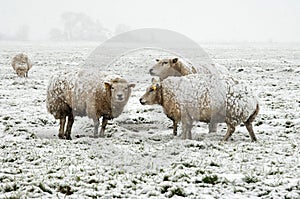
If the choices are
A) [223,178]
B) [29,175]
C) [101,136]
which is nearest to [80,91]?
[101,136]

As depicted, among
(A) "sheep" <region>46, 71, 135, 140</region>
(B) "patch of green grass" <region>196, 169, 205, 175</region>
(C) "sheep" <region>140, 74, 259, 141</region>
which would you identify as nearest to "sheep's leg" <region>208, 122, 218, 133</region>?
(C) "sheep" <region>140, 74, 259, 141</region>

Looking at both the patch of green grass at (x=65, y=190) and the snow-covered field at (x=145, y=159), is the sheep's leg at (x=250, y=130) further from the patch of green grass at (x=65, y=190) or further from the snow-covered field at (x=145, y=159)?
the patch of green grass at (x=65, y=190)

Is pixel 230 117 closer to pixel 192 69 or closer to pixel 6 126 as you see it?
pixel 192 69

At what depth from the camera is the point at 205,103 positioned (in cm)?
956

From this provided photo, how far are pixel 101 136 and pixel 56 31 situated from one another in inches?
3758

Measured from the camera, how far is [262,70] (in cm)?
2553

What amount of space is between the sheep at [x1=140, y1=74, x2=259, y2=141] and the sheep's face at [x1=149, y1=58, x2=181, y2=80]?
2.84m

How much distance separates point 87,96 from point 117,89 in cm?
83

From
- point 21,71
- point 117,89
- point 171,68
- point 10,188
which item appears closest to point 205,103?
point 117,89

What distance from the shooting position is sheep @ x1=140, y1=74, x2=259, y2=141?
9.32 metres

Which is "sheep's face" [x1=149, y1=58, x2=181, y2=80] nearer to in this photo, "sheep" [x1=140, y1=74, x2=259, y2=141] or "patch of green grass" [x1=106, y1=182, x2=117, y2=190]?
"sheep" [x1=140, y1=74, x2=259, y2=141]

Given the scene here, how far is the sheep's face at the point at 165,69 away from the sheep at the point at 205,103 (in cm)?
284

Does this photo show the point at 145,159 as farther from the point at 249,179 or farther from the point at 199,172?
the point at 249,179

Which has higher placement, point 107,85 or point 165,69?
point 165,69
